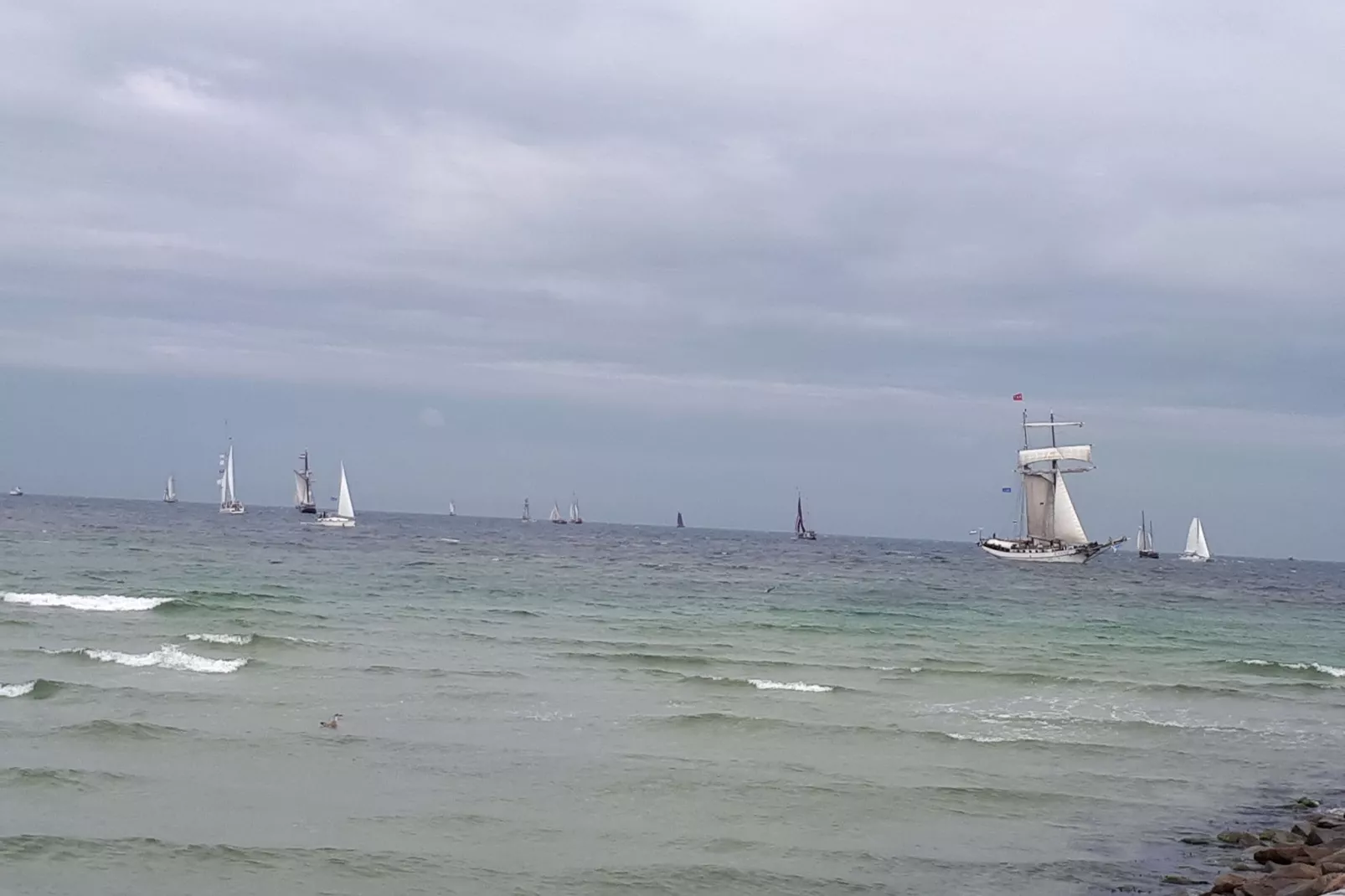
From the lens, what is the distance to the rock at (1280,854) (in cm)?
1421

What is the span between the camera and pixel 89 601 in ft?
118

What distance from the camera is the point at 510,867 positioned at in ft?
45.6

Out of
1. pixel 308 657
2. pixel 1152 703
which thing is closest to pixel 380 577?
pixel 308 657

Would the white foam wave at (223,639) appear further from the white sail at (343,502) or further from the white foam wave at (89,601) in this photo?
the white sail at (343,502)

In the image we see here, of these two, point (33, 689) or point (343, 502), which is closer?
point (33, 689)

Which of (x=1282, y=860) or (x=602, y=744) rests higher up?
(x=602, y=744)

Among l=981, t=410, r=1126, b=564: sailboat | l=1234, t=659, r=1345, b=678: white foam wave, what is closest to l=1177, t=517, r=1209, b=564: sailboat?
l=981, t=410, r=1126, b=564: sailboat

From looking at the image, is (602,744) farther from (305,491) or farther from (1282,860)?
(305,491)

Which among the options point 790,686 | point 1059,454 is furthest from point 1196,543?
point 790,686

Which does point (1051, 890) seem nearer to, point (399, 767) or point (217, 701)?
point (399, 767)

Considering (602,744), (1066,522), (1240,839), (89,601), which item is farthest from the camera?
(1066,522)

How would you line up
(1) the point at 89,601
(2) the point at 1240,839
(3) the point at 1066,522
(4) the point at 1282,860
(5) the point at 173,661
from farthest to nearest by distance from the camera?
(3) the point at 1066,522 → (1) the point at 89,601 → (5) the point at 173,661 → (2) the point at 1240,839 → (4) the point at 1282,860

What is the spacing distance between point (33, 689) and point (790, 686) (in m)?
15.2

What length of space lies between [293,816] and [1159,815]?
39.2ft
